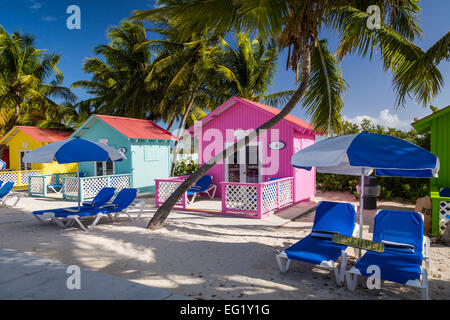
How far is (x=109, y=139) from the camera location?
54.3 ft

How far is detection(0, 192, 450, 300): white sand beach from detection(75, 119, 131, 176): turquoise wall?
21.5 ft

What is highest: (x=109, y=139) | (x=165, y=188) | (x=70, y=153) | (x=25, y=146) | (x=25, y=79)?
(x=25, y=79)

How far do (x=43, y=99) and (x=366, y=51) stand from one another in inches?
1002

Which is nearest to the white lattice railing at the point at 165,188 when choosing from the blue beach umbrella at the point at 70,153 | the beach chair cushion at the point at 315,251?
the blue beach umbrella at the point at 70,153

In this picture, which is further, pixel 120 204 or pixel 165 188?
pixel 165 188

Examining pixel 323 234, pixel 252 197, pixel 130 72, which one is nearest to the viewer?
pixel 323 234

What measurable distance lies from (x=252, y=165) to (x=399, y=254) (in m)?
9.34

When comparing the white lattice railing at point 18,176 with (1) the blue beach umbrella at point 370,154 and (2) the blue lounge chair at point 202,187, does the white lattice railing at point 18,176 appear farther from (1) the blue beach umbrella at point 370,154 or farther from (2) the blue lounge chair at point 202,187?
(1) the blue beach umbrella at point 370,154

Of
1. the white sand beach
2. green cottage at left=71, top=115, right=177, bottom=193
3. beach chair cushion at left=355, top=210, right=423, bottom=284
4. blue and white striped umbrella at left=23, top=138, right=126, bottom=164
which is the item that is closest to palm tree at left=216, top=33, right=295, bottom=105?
green cottage at left=71, top=115, right=177, bottom=193

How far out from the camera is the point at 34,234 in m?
7.78

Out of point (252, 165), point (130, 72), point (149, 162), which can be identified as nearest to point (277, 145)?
point (252, 165)

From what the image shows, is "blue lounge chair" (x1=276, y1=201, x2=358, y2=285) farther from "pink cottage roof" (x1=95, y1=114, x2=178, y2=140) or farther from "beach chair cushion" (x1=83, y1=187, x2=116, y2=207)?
"pink cottage roof" (x1=95, y1=114, x2=178, y2=140)

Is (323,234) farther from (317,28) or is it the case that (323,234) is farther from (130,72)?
(130,72)
